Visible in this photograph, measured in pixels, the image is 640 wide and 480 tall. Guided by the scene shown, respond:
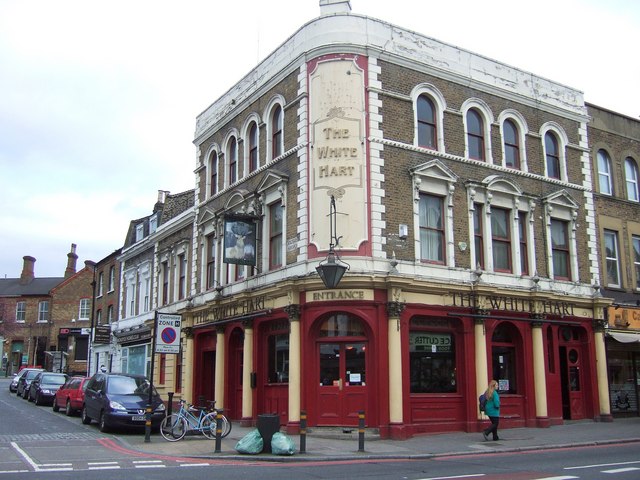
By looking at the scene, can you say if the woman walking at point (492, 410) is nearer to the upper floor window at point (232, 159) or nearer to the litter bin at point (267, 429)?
the litter bin at point (267, 429)

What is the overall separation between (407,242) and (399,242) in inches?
12.9

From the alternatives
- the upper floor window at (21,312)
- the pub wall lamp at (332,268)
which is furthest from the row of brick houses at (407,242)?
the upper floor window at (21,312)

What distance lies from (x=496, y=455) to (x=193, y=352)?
45.4 ft

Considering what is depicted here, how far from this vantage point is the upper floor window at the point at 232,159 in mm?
24938

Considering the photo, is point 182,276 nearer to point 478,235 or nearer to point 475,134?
point 478,235

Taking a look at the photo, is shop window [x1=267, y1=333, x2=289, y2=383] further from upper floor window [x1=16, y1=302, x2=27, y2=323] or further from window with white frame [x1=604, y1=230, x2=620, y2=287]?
upper floor window [x1=16, y1=302, x2=27, y2=323]

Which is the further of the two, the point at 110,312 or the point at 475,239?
the point at 110,312

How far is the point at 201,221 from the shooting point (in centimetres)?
2672

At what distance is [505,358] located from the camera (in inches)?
846

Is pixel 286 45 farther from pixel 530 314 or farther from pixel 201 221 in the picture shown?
pixel 530 314

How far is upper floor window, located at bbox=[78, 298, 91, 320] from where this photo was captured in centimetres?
6682

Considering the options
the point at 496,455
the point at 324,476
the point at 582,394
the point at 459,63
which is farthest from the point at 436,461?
the point at 459,63

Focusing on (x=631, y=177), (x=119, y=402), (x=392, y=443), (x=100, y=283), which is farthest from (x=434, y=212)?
(x=100, y=283)

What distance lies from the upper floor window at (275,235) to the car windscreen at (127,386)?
542 centimetres
